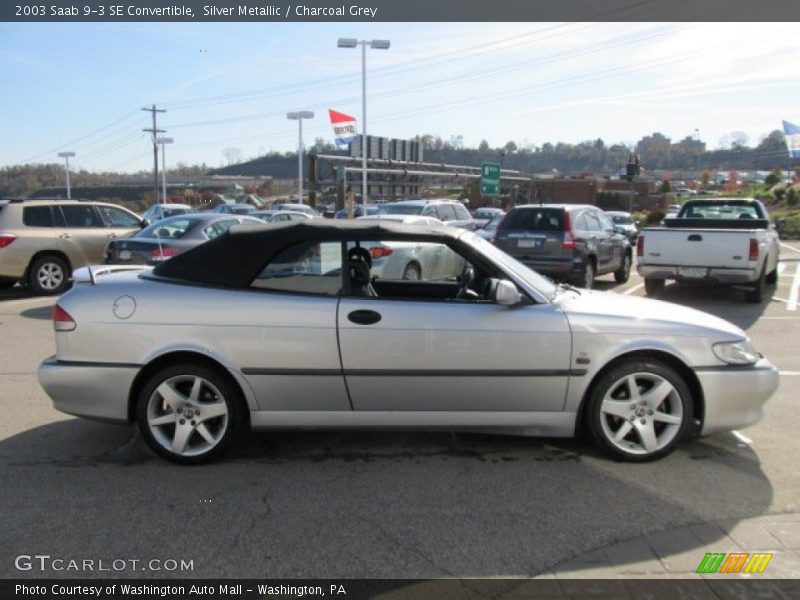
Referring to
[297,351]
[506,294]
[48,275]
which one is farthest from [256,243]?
[48,275]

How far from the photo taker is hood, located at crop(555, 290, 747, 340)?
4.45 m

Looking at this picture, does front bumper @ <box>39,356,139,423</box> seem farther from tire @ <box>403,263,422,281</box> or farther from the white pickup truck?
the white pickup truck

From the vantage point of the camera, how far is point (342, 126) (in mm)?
34062

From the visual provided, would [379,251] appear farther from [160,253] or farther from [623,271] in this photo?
[623,271]

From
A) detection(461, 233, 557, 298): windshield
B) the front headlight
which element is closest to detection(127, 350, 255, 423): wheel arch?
detection(461, 233, 557, 298): windshield

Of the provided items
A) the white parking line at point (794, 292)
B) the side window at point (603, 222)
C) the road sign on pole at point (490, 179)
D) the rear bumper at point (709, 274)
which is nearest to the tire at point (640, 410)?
the rear bumper at point (709, 274)

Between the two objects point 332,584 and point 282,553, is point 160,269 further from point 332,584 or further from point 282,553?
point 332,584

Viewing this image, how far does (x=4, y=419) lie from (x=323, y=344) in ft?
9.34

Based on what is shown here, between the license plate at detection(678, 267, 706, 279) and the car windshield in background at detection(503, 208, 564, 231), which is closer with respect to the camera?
the license plate at detection(678, 267, 706, 279)

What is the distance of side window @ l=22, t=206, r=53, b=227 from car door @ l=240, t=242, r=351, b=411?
31.6 ft

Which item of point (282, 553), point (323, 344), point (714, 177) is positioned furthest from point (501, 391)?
point (714, 177)

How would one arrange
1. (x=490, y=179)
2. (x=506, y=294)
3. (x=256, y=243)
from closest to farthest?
(x=506, y=294) < (x=256, y=243) < (x=490, y=179)

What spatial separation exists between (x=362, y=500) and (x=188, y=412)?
1.25 m

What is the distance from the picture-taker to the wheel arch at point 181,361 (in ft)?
14.5
